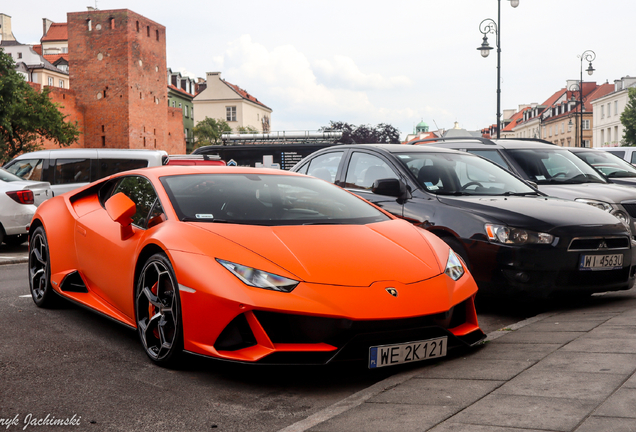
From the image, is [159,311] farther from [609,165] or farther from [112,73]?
[112,73]

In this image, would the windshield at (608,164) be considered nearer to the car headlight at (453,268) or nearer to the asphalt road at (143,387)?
the car headlight at (453,268)

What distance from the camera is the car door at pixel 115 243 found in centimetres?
444

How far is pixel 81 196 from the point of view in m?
5.73

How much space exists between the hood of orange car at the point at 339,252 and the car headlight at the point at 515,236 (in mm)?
1189

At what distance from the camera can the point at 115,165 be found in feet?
44.8

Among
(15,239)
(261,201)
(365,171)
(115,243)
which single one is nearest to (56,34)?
(15,239)

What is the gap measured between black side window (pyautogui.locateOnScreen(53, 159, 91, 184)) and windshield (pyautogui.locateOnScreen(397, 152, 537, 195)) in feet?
28.5

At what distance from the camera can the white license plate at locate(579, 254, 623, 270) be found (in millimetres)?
5301

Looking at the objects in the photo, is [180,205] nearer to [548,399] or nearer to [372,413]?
[372,413]

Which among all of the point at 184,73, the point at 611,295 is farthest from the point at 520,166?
the point at 184,73

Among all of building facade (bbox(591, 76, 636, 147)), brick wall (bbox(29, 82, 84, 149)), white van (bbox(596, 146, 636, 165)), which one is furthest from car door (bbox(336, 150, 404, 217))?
building facade (bbox(591, 76, 636, 147))

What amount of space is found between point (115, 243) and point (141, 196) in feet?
1.27

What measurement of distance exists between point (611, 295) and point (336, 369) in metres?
3.44

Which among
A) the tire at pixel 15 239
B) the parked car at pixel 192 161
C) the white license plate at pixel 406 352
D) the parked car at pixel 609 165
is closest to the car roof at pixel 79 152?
the parked car at pixel 192 161
